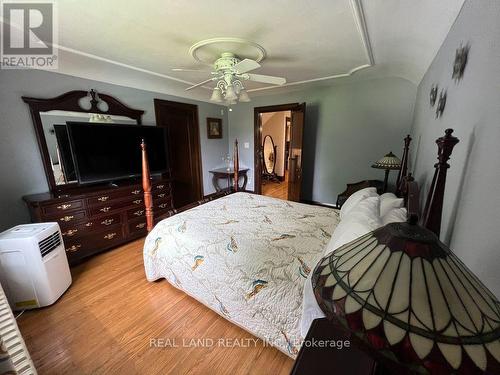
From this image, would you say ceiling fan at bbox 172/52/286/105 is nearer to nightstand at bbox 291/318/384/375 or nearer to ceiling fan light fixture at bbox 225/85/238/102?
ceiling fan light fixture at bbox 225/85/238/102

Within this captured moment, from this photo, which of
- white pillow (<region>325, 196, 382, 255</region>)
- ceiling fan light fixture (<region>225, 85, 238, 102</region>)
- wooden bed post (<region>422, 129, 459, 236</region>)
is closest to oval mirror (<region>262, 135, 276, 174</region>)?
ceiling fan light fixture (<region>225, 85, 238, 102</region>)

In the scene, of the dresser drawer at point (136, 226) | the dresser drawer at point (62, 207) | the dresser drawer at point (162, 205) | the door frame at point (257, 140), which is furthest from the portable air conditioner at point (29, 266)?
the door frame at point (257, 140)

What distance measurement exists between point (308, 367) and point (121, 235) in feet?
8.71

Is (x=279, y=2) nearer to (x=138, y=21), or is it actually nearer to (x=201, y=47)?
(x=201, y=47)

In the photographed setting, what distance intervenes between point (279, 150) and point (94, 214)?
5.06 metres

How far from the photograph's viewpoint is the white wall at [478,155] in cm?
65

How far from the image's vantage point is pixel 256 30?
5.37ft

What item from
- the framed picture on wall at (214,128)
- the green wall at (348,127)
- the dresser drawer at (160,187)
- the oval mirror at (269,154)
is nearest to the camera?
the dresser drawer at (160,187)

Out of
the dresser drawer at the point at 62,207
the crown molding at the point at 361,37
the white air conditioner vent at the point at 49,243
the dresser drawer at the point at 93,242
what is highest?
the crown molding at the point at 361,37

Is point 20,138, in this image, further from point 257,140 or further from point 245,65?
point 257,140

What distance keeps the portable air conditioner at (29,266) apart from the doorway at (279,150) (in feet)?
11.0

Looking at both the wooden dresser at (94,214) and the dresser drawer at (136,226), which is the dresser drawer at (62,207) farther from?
the dresser drawer at (136,226)

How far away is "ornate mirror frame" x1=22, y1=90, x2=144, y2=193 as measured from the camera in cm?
209

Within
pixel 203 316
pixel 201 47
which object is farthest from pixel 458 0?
pixel 203 316
